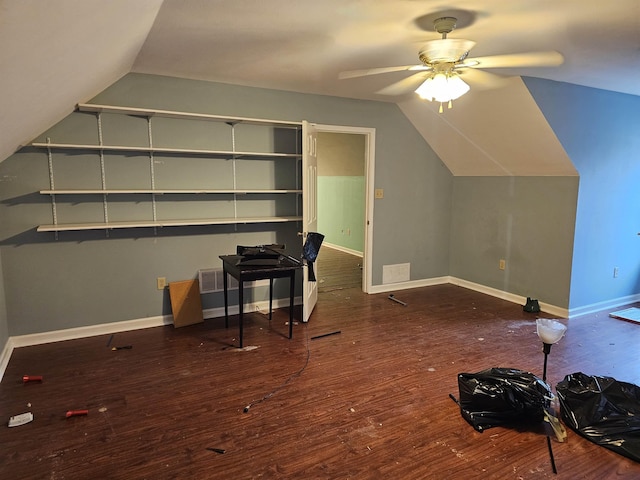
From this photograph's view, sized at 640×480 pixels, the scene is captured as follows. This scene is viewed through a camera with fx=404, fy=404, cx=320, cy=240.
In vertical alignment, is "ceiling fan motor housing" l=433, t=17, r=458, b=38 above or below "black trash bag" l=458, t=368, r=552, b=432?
above

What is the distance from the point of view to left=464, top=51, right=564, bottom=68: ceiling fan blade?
2.62 meters

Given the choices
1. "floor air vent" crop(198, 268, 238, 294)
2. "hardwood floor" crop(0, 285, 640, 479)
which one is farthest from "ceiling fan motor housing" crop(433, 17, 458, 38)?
"floor air vent" crop(198, 268, 238, 294)

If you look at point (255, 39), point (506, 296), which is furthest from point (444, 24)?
point (506, 296)

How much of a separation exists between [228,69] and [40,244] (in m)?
2.11

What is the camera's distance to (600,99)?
3918 mm

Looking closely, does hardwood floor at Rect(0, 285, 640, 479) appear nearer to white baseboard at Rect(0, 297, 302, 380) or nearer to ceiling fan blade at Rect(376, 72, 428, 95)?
white baseboard at Rect(0, 297, 302, 380)

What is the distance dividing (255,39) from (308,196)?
1.58m

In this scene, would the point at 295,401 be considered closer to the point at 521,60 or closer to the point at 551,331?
the point at 551,331

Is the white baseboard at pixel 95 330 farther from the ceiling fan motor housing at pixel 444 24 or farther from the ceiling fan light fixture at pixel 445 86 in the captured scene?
the ceiling fan motor housing at pixel 444 24

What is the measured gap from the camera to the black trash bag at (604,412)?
6.91 feet

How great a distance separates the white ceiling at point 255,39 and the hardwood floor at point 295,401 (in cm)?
168

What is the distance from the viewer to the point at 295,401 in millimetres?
2535

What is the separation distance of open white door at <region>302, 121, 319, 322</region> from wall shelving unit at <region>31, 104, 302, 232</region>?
0.15 m

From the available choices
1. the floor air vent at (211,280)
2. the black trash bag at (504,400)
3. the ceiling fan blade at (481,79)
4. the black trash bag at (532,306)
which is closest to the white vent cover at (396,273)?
the black trash bag at (532,306)
